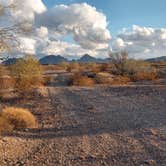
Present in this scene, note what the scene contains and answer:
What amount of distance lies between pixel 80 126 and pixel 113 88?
45.6 ft

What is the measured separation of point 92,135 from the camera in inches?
539

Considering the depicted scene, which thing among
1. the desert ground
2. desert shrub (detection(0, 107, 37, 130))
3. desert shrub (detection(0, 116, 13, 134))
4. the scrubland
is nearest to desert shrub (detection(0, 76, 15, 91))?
the scrubland

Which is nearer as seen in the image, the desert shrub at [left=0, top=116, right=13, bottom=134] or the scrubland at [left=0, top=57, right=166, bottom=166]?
the scrubland at [left=0, top=57, right=166, bottom=166]

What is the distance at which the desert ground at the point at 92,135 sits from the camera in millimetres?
10867

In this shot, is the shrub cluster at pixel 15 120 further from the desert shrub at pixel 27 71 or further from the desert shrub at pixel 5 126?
the desert shrub at pixel 27 71

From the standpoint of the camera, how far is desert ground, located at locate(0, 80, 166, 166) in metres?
10.9

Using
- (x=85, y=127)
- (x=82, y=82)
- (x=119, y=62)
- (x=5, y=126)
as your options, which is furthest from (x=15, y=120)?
(x=119, y=62)

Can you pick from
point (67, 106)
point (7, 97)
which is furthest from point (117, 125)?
point (7, 97)

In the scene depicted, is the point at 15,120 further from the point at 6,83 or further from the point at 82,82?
the point at 82,82

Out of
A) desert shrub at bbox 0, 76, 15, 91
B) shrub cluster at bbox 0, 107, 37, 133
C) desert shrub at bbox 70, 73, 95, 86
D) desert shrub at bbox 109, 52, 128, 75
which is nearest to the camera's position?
shrub cluster at bbox 0, 107, 37, 133

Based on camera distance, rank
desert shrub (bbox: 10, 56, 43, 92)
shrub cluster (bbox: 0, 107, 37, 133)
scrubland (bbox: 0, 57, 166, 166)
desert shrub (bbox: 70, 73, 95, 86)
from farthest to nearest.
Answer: desert shrub (bbox: 70, 73, 95, 86) → desert shrub (bbox: 10, 56, 43, 92) → shrub cluster (bbox: 0, 107, 37, 133) → scrubland (bbox: 0, 57, 166, 166)

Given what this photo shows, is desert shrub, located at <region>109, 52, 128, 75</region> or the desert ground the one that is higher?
desert shrub, located at <region>109, 52, 128, 75</region>

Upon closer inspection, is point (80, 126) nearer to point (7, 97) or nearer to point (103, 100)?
point (103, 100)

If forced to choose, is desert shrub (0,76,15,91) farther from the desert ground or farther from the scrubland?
the desert ground
